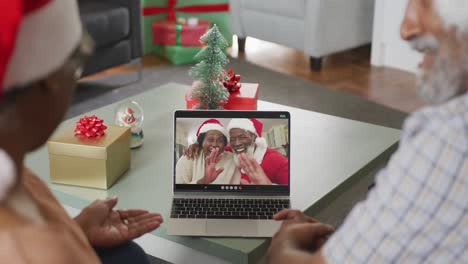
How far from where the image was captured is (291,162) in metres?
2.01

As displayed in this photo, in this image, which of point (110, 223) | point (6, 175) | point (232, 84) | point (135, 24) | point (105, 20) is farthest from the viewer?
point (135, 24)

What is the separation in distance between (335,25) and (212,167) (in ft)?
8.07

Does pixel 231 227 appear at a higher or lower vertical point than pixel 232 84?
lower

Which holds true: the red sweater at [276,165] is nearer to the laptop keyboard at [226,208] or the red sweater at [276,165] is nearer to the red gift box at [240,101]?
the laptop keyboard at [226,208]

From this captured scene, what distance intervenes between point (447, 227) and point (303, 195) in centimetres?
96

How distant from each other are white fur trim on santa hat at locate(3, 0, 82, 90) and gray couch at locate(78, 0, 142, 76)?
253cm

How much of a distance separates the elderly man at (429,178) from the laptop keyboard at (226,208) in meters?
0.74

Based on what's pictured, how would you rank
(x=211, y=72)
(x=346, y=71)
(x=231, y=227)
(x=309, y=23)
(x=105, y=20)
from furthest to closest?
1. (x=346, y=71)
2. (x=309, y=23)
3. (x=105, y=20)
4. (x=211, y=72)
5. (x=231, y=227)

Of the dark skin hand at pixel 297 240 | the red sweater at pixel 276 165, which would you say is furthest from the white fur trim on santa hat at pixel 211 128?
the dark skin hand at pixel 297 240

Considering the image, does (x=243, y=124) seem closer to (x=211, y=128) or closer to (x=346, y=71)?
(x=211, y=128)

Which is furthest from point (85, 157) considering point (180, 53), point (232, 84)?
point (180, 53)

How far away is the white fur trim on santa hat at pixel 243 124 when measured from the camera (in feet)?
5.87

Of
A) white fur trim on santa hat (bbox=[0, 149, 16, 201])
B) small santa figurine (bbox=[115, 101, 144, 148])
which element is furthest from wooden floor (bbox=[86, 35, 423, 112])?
white fur trim on santa hat (bbox=[0, 149, 16, 201])

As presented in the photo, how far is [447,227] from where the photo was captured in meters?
0.84
